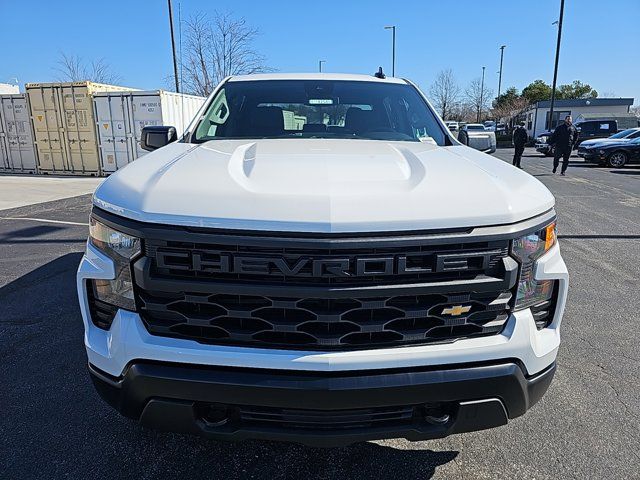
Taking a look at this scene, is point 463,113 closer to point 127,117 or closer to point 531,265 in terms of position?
point 127,117

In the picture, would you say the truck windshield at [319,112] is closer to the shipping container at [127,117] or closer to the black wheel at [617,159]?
the shipping container at [127,117]

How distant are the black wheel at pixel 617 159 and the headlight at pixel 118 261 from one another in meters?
20.9

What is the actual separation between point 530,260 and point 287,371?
98cm

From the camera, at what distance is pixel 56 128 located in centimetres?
1494

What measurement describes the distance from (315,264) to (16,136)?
707 inches

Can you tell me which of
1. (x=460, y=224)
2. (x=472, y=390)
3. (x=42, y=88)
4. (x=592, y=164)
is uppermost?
(x=42, y=88)

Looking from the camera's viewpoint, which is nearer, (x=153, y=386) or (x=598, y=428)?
(x=153, y=386)

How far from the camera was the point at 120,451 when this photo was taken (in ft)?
7.26

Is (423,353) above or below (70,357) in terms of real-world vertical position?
above

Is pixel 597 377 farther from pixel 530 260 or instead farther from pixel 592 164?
pixel 592 164

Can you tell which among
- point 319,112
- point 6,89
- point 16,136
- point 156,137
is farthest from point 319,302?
point 6,89

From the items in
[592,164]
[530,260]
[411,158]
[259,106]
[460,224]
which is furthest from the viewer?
[592,164]

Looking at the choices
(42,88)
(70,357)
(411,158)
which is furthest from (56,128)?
(411,158)

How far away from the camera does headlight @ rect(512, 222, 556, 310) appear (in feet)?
5.40
